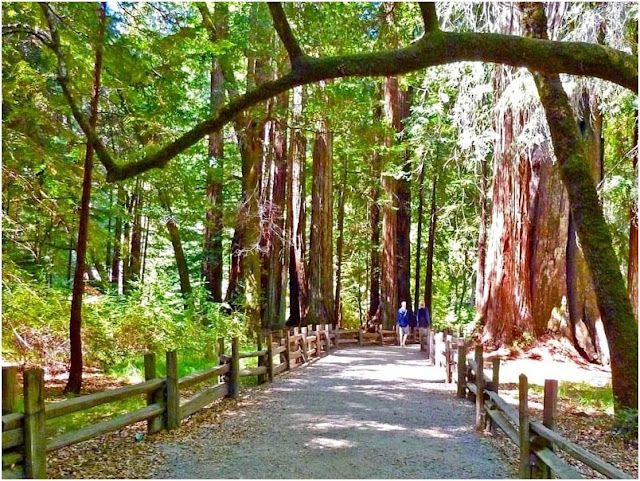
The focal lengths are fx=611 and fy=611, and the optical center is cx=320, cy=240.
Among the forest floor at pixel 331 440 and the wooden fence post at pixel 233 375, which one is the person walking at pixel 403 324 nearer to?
the forest floor at pixel 331 440

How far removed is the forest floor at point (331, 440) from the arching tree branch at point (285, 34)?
12.6 feet

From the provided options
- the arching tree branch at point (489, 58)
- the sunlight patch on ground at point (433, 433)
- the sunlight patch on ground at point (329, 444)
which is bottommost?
the sunlight patch on ground at point (433, 433)

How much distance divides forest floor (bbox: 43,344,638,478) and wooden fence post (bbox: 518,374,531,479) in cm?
35

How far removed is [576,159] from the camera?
7402mm

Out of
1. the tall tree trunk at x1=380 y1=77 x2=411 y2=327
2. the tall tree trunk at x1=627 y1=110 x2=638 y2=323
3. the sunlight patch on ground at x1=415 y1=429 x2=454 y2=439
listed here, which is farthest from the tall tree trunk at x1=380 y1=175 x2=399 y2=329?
the sunlight patch on ground at x1=415 y1=429 x2=454 y2=439

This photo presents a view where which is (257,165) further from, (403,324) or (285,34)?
(285,34)

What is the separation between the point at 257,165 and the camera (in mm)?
18984

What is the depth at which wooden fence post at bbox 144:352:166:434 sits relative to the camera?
23.2ft

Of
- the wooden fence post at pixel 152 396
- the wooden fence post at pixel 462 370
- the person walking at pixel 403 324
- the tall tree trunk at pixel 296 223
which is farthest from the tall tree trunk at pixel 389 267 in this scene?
the wooden fence post at pixel 152 396

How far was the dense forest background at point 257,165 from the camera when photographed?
962cm

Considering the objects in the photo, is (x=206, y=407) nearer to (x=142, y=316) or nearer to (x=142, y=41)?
(x=142, y=316)

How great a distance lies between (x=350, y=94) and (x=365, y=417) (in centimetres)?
822

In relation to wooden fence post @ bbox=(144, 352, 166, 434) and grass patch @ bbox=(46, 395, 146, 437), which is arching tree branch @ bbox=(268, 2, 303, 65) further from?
grass patch @ bbox=(46, 395, 146, 437)

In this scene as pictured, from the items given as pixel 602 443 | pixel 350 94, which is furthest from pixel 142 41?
pixel 602 443
